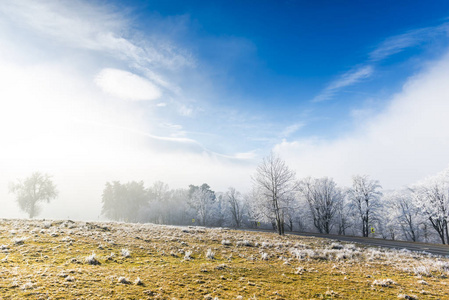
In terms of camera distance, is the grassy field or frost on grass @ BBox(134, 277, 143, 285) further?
frost on grass @ BBox(134, 277, 143, 285)

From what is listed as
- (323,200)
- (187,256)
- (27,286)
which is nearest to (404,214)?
(323,200)

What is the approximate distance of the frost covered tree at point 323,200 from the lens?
2153 inches

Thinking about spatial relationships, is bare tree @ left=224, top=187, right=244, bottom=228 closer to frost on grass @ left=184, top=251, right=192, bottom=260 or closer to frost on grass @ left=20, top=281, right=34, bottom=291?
frost on grass @ left=184, top=251, right=192, bottom=260

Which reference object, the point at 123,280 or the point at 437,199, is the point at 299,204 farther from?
the point at 123,280

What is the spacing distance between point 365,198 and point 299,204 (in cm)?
1575

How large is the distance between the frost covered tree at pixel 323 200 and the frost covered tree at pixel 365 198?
167 inches

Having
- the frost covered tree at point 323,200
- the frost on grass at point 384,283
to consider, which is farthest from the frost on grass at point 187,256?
the frost covered tree at point 323,200

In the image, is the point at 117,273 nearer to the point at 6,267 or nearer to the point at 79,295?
the point at 79,295

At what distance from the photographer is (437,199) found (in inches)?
1635

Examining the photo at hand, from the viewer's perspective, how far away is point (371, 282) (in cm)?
1041

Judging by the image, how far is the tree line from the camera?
3581 cm

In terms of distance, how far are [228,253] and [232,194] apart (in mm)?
68226

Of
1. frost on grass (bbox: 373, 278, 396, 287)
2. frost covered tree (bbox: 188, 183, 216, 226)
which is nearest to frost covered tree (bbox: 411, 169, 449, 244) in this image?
frost on grass (bbox: 373, 278, 396, 287)

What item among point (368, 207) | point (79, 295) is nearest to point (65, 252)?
point (79, 295)
